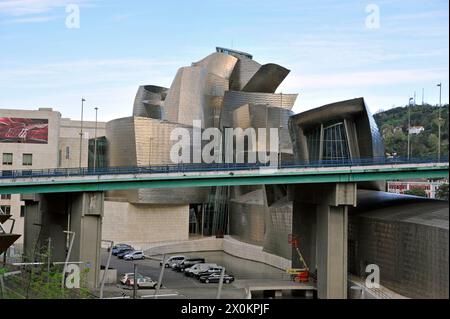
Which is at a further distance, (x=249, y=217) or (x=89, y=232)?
(x=249, y=217)

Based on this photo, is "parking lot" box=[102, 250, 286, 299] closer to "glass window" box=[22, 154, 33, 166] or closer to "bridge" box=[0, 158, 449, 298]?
"bridge" box=[0, 158, 449, 298]

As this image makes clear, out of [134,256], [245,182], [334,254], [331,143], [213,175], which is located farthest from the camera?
[134,256]

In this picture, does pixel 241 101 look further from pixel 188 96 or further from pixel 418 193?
pixel 418 193

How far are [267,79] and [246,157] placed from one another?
1365cm

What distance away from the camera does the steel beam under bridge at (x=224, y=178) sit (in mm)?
42062

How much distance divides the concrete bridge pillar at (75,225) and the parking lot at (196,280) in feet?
8.38

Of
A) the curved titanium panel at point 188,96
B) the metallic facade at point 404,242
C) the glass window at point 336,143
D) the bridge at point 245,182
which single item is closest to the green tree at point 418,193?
the glass window at point 336,143

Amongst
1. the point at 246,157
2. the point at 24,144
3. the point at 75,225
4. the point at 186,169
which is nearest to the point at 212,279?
the point at 186,169

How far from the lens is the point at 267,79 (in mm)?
90375

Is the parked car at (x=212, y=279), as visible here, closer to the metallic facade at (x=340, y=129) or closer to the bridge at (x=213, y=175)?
the bridge at (x=213, y=175)

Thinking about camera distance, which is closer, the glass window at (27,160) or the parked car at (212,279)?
the parked car at (212,279)

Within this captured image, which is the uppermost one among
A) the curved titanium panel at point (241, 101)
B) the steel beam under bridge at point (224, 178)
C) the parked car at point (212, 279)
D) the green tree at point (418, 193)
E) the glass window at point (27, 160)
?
the curved titanium panel at point (241, 101)

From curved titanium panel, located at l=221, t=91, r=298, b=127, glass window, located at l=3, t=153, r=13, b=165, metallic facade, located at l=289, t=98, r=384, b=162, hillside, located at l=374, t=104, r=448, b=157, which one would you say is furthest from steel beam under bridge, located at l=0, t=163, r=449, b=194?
curved titanium panel, located at l=221, t=91, r=298, b=127

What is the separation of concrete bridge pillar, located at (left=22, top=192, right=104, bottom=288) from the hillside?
29.0 meters
